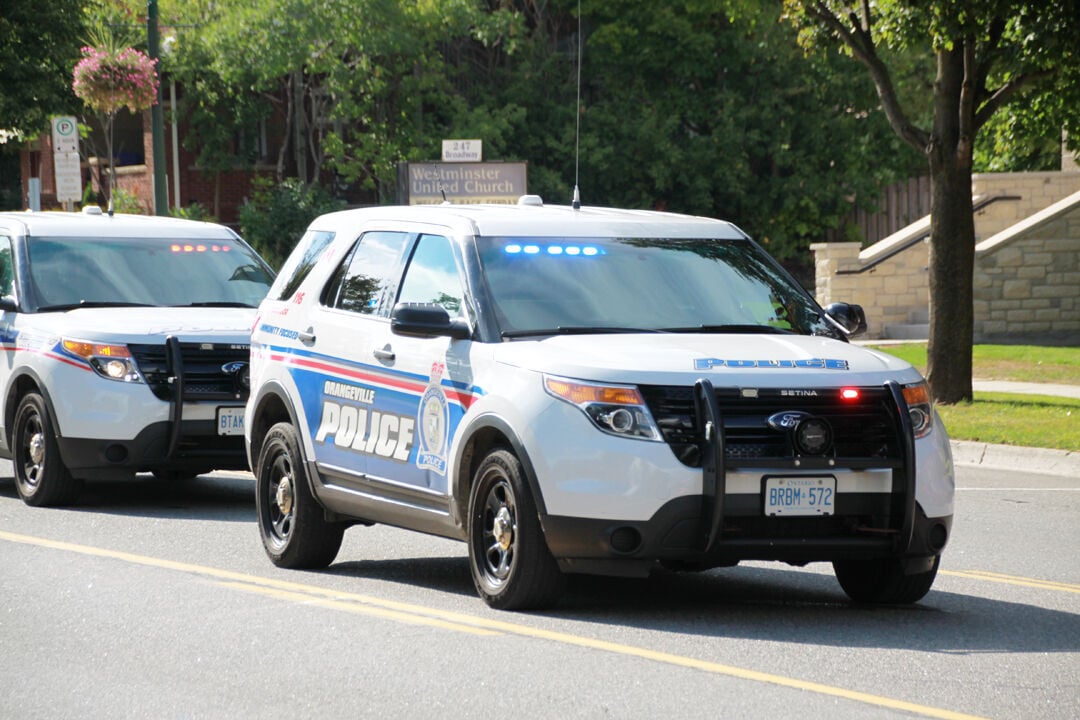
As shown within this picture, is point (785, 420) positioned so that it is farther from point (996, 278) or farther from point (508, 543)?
point (996, 278)

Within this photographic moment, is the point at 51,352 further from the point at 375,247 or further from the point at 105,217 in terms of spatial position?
the point at 375,247

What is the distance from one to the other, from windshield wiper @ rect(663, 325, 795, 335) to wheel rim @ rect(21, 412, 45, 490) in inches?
217

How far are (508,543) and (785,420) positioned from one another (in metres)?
1.28

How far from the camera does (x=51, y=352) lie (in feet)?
40.8

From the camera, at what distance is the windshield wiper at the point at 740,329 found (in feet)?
28.3

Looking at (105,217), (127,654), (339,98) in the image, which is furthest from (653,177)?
(127,654)

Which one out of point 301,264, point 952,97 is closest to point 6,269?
point 301,264

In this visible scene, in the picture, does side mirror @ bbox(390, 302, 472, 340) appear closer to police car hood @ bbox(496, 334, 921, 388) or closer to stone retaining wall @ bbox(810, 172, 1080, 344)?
police car hood @ bbox(496, 334, 921, 388)

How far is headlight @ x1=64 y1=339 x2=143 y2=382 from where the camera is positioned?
12203mm

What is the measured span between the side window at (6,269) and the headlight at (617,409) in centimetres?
688

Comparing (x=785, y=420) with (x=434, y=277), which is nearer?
(x=785, y=420)

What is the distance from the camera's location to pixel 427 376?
8703mm

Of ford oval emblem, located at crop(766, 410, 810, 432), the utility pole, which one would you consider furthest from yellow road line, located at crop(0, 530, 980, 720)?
the utility pole

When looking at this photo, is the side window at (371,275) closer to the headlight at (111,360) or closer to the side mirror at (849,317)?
the side mirror at (849,317)
